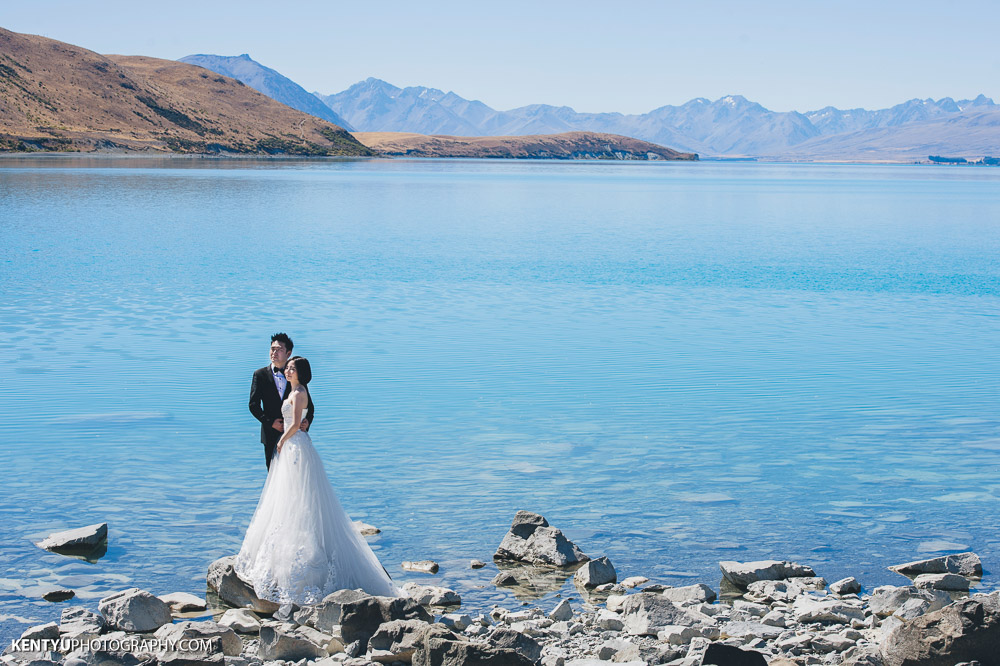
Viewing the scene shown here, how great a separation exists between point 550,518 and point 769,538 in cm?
252

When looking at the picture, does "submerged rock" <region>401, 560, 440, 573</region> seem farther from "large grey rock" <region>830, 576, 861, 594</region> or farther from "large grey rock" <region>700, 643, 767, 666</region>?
"large grey rock" <region>830, 576, 861, 594</region>

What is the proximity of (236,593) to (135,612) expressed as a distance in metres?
0.98

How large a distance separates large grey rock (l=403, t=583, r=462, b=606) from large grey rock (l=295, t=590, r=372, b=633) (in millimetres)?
705

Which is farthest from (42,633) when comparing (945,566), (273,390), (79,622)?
(945,566)

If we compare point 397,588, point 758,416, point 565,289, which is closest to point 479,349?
point 758,416

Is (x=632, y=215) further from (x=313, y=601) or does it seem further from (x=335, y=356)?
(x=313, y=601)

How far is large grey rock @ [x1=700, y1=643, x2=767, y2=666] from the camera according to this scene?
7500mm

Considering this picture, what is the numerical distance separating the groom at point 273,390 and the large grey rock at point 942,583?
616cm

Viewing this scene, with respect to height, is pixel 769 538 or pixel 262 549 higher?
pixel 262 549

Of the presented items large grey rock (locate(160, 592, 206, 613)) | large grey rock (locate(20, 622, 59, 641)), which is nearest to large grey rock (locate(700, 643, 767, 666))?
large grey rock (locate(160, 592, 206, 613))

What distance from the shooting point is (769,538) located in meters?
11.4

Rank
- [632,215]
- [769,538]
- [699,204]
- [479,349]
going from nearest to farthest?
[769,538] < [479,349] < [632,215] < [699,204]

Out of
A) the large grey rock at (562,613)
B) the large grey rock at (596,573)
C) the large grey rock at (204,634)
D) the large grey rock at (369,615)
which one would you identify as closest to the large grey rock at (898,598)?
the large grey rock at (596,573)

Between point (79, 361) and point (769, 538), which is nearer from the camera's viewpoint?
point (769, 538)
